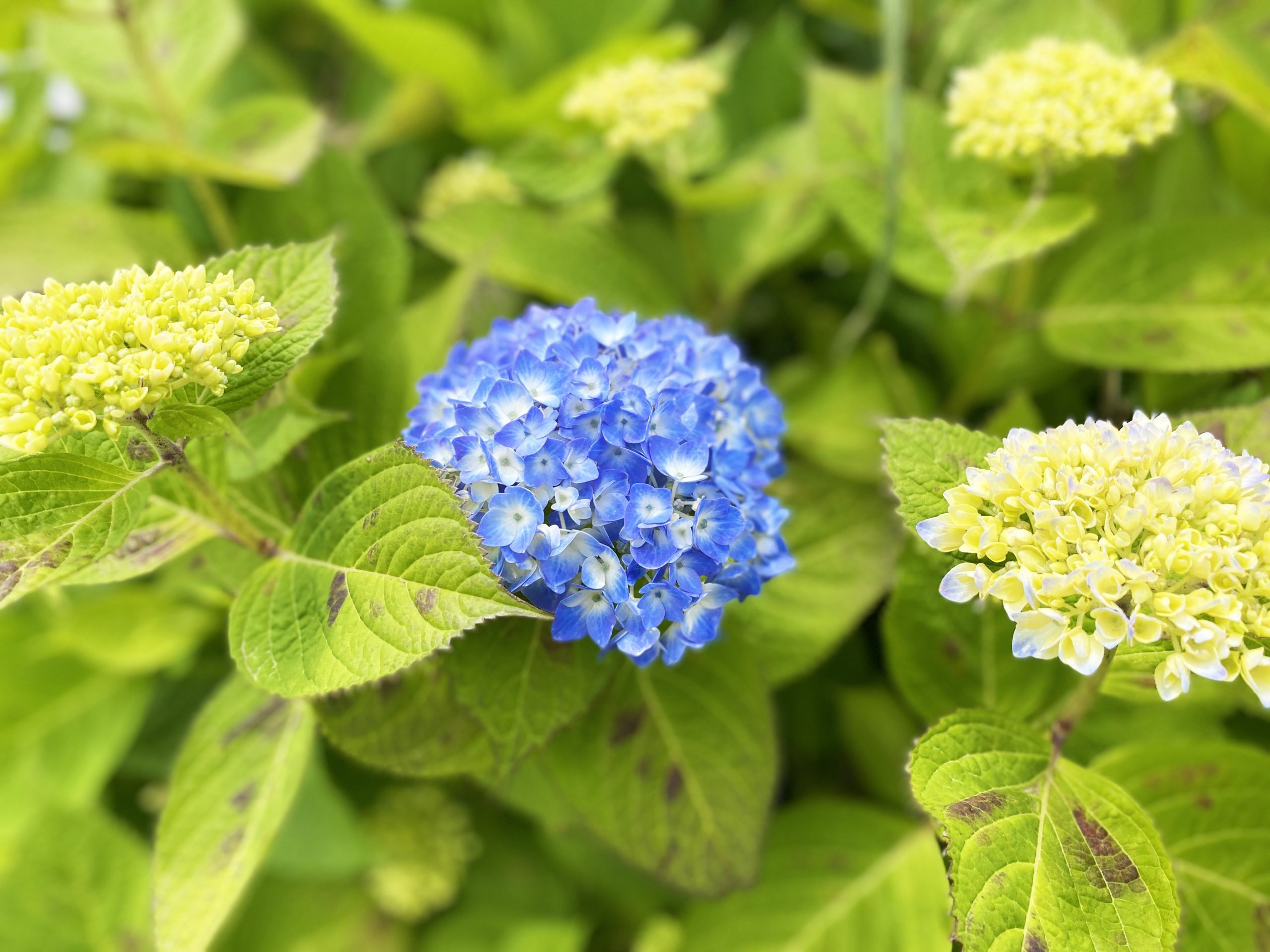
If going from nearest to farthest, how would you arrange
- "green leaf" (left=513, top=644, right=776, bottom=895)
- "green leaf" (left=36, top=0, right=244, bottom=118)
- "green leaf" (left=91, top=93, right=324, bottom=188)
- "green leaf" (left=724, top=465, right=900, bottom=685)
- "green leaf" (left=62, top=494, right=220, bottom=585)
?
1. "green leaf" (left=62, top=494, right=220, bottom=585)
2. "green leaf" (left=513, top=644, right=776, bottom=895)
3. "green leaf" (left=724, top=465, right=900, bottom=685)
4. "green leaf" (left=91, top=93, right=324, bottom=188)
5. "green leaf" (left=36, top=0, right=244, bottom=118)

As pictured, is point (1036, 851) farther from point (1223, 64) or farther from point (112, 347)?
point (1223, 64)

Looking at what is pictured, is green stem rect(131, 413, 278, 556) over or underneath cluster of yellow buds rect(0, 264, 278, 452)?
underneath

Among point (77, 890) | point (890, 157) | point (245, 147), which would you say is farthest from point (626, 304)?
point (77, 890)

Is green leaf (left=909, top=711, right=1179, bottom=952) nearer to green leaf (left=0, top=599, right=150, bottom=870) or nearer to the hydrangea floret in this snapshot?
the hydrangea floret

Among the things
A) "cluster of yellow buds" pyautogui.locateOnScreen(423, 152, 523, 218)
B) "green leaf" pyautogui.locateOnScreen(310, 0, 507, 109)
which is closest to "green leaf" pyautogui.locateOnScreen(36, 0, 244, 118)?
"green leaf" pyautogui.locateOnScreen(310, 0, 507, 109)

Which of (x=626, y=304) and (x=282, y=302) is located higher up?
(x=282, y=302)

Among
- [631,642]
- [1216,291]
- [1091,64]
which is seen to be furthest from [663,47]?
[631,642]
